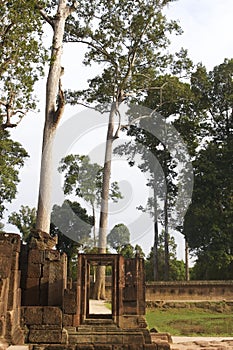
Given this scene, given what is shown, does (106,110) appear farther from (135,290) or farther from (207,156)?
(135,290)

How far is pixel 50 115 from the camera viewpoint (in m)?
14.6

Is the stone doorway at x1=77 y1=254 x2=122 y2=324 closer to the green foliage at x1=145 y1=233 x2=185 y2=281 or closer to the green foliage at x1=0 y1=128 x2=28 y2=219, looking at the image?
the green foliage at x1=0 y1=128 x2=28 y2=219

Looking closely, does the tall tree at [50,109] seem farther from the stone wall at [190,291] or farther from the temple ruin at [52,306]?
the stone wall at [190,291]

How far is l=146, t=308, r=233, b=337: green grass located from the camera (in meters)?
12.3

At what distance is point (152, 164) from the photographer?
28.1 metres

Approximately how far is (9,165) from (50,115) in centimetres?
1036

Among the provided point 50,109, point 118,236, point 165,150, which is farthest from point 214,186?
point 118,236

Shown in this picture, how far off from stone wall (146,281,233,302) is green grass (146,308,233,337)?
2.37 m

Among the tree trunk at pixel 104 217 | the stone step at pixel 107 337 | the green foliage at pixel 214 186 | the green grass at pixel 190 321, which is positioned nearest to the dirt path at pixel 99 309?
the tree trunk at pixel 104 217

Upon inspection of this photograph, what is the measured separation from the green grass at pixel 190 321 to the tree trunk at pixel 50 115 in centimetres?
494

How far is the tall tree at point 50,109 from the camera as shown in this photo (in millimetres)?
13594

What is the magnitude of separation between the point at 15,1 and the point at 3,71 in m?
1.98

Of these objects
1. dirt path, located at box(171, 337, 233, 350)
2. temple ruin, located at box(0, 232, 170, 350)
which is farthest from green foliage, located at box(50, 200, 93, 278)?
dirt path, located at box(171, 337, 233, 350)

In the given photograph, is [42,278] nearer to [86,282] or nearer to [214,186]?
[86,282]
